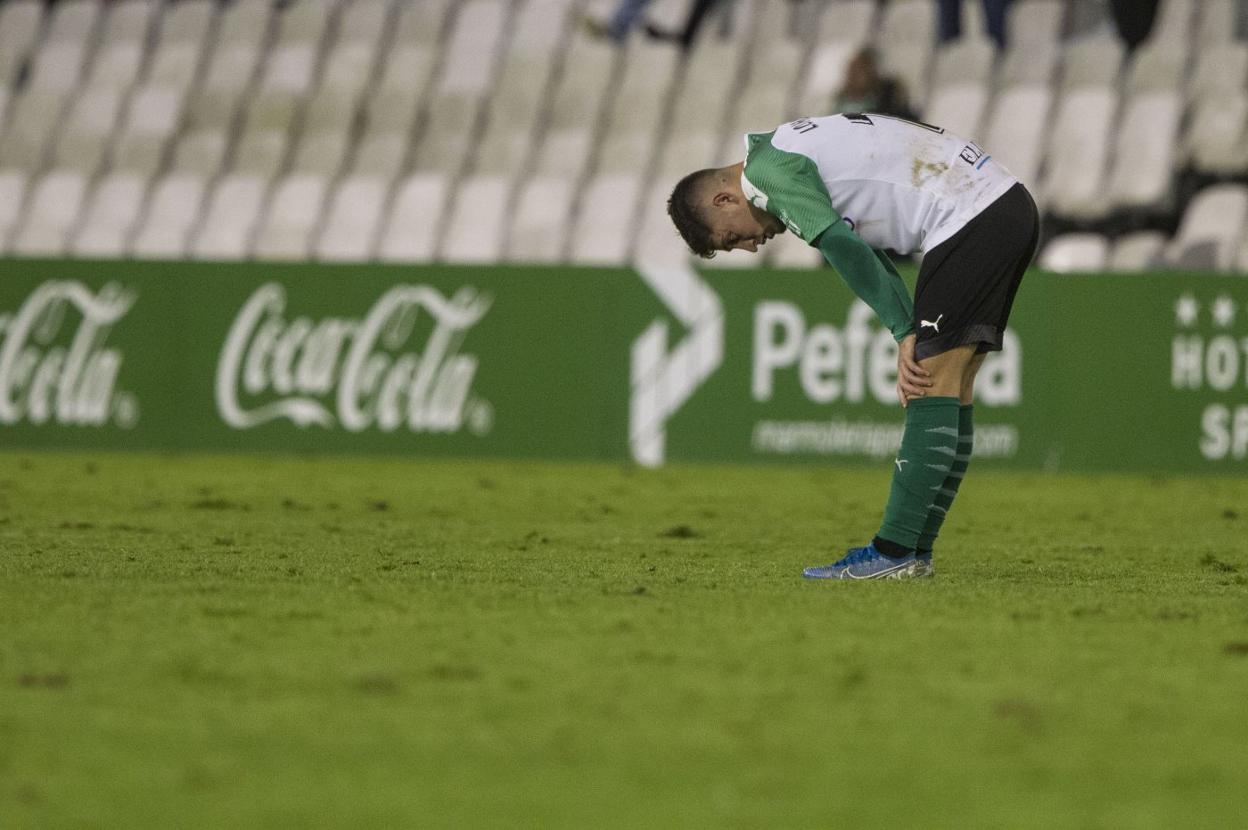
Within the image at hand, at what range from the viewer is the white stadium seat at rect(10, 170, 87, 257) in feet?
50.8

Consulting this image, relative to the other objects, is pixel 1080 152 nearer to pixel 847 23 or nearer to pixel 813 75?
pixel 813 75

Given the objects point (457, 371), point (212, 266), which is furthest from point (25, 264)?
point (457, 371)

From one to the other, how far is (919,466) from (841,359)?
5.99m

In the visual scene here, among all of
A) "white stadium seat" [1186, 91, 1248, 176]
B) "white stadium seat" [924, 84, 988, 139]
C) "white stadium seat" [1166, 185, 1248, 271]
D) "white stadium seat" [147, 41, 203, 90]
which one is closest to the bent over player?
"white stadium seat" [1166, 185, 1248, 271]

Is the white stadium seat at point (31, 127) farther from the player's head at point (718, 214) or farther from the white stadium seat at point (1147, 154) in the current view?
the player's head at point (718, 214)

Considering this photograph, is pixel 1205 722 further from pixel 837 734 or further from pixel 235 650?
pixel 235 650

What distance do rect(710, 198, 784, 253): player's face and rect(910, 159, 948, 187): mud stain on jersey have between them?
1.41 ft

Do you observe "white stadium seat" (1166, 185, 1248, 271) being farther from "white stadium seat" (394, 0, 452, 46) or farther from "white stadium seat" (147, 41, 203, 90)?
"white stadium seat" (147, 41, 203, 90)

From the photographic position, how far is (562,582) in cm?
575

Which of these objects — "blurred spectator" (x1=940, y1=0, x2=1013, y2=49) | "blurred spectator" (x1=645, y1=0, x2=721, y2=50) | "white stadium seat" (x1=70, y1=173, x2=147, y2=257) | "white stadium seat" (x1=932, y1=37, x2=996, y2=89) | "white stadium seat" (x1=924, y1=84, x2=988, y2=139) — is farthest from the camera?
"blurred spectator" (x1=645, y1=0, x2=721, y2=50)

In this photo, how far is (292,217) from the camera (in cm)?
1537

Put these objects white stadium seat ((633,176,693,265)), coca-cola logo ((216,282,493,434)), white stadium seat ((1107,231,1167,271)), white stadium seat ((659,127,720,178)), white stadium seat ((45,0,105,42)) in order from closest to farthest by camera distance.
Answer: coca-cola logo ((216,282,493,434)) → white stadium seat ((1107,231,1167,271)) → white stadium seat ((633,176,693,265)) → white stadium seat ((659,127,720,178)) → white stadium seat ((45,0,105,42))

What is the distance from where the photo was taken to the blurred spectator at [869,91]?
39.7 feet

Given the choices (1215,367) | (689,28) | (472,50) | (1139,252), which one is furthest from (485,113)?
(1215,367)
